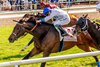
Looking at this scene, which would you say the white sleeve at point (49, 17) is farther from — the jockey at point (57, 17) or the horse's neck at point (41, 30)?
the horse's neck at point (41, 30)

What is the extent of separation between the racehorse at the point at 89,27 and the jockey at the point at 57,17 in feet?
1.04

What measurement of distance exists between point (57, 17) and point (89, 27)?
0.82m

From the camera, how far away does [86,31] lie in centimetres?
820

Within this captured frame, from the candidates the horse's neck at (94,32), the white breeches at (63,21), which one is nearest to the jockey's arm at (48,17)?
the white breeches at (63,21)

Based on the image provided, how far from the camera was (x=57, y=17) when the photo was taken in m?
8.00

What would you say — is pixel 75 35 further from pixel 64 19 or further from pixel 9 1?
pixel 9 1

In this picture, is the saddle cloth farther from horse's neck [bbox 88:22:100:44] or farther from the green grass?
the green grass

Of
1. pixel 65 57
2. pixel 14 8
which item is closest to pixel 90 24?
pixel 65 57

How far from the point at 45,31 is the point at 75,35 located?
0.79 meters

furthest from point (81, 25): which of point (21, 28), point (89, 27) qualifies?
point (21, 28)

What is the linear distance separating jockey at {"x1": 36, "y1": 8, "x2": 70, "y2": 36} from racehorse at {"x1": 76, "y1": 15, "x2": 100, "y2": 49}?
32cm

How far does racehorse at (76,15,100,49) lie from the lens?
7949mm

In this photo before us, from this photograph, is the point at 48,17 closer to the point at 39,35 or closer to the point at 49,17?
the point at 49,17

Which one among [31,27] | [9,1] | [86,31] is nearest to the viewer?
[31,27]
